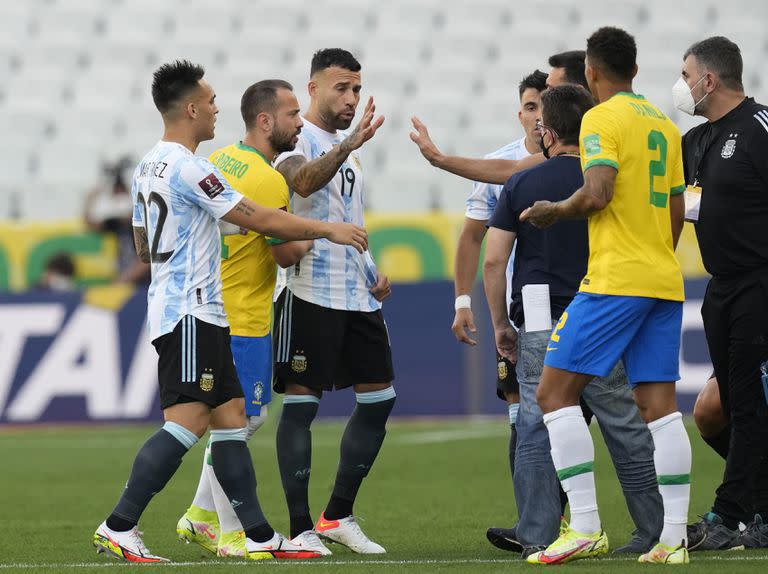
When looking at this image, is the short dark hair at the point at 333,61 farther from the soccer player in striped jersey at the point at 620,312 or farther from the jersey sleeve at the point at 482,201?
the soccer player in striped jersey at the point at 620,312

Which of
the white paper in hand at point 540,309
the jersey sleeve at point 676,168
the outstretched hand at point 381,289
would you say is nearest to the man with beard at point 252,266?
the outstretched hand at point 381,289

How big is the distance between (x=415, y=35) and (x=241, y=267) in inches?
607

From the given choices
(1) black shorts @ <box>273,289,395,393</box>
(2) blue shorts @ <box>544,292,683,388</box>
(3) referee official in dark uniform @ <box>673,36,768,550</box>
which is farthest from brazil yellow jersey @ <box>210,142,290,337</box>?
(3) referee official in dark uniform @ <box>673,36,768,550</box>

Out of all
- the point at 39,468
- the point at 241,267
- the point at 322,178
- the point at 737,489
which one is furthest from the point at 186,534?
the point at 39,468

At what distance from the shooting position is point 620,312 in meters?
5.02

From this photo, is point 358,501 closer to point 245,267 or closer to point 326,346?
point 326,346

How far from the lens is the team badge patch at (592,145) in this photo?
16.4ft

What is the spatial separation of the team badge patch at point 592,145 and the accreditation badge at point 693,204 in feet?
3.31

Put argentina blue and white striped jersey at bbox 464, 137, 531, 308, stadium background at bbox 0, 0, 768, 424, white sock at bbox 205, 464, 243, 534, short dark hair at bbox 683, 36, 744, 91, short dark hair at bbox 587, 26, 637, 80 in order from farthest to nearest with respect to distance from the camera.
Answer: stadium background at bbox 0, 0, 768, 424 < argentina blue and white striped jersey at bbox 464, 137, 531, 308 < white sock at bbox 205, 464, 243, 534 < short dark hair at bbox 683, 36, 744, 91 < short dark hair at bbox 587, 26, 637, 80

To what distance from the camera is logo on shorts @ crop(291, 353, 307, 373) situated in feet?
19.9

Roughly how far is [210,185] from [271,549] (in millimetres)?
1553

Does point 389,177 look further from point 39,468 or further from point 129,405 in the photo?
point 39,468

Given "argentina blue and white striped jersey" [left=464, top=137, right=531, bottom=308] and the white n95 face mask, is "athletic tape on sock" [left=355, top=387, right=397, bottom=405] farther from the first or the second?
the white n95 face mask

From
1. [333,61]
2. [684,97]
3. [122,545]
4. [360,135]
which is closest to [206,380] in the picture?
[122,545]
